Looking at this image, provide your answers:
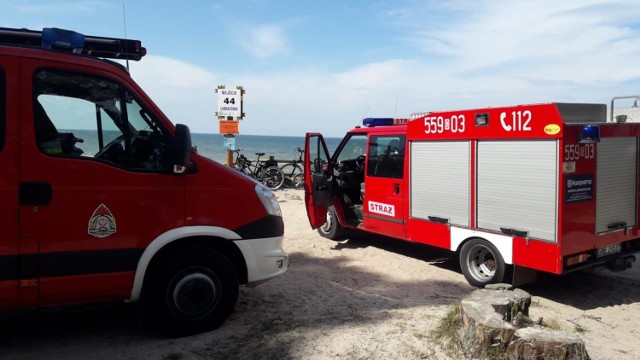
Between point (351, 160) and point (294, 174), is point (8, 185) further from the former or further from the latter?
point (294, 174)

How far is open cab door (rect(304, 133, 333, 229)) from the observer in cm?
853

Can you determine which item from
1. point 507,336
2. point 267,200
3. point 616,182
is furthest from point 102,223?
point 616,182

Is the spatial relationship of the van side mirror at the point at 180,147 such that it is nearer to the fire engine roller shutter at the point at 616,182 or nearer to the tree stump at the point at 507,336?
the tree stump at the point at 507,336

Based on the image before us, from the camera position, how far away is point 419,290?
632 cm

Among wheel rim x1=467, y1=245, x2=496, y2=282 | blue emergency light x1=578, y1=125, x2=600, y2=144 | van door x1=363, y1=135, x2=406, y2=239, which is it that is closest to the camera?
blue emergency light x1=578, y1=125, x2=600, y2=144

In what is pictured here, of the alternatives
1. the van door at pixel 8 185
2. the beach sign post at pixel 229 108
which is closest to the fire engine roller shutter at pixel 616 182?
the van door at pixel 8 185

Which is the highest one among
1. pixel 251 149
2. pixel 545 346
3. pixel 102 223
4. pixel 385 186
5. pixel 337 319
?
pixel 251 149

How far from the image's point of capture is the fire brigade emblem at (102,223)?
4.05 m

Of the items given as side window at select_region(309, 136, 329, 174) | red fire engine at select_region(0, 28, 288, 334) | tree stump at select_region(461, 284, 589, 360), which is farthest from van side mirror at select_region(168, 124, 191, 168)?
side window at select_region(309, 136, 329, 174)

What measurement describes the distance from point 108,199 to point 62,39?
4.36 feet

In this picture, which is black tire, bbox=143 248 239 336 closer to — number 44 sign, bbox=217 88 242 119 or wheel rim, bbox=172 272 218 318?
wheel rim, bbox=172 272 218 318

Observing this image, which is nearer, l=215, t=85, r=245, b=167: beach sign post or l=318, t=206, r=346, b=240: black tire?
l=318, t=206, r=346, b=240: black tire

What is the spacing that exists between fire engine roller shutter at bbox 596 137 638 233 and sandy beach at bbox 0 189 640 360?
38.4 inches

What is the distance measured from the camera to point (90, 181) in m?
4.03
